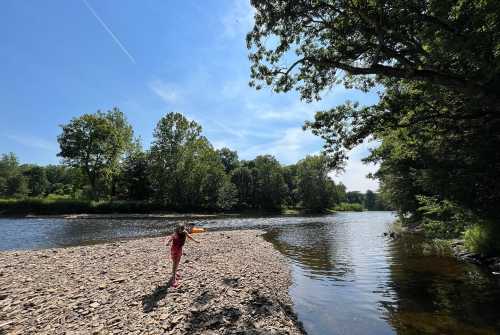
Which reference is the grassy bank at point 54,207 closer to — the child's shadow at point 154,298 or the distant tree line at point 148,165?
the distant tree line at point 148,165

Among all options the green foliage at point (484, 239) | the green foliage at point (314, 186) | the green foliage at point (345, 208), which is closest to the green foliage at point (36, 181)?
the green foliage at point (314, 186)

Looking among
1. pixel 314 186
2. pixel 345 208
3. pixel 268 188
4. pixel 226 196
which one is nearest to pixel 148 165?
pixel 226 196

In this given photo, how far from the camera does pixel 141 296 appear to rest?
10.0 metres

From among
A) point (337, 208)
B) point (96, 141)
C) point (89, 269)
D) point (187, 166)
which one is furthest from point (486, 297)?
point (337, 208)

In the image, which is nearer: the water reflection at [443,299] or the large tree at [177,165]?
the water reflection at [443,299]

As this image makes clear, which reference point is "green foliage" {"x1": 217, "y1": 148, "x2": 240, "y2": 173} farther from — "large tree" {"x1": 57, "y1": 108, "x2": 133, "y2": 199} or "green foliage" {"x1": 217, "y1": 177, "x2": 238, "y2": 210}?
"large tree" {"x1": 57, "y1": 108, "x2": 133, "y2": 199}

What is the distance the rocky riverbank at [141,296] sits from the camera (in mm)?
8055

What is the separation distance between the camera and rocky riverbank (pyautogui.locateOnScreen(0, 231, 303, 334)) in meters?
8.05

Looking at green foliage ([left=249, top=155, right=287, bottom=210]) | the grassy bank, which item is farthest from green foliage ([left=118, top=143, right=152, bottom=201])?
green foliage ([left=249, top=155, right=287, bottom=210])

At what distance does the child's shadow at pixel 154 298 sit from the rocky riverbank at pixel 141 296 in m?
0.03

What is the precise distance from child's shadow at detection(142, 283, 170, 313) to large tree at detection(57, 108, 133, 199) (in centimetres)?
A: 7612

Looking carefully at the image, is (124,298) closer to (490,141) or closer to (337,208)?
(490,141)

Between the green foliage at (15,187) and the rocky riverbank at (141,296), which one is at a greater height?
the green foliage at (15,187)

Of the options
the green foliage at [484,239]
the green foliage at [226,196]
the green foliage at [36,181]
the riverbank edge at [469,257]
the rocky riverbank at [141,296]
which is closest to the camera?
the rocky riverbank at [141,296]
